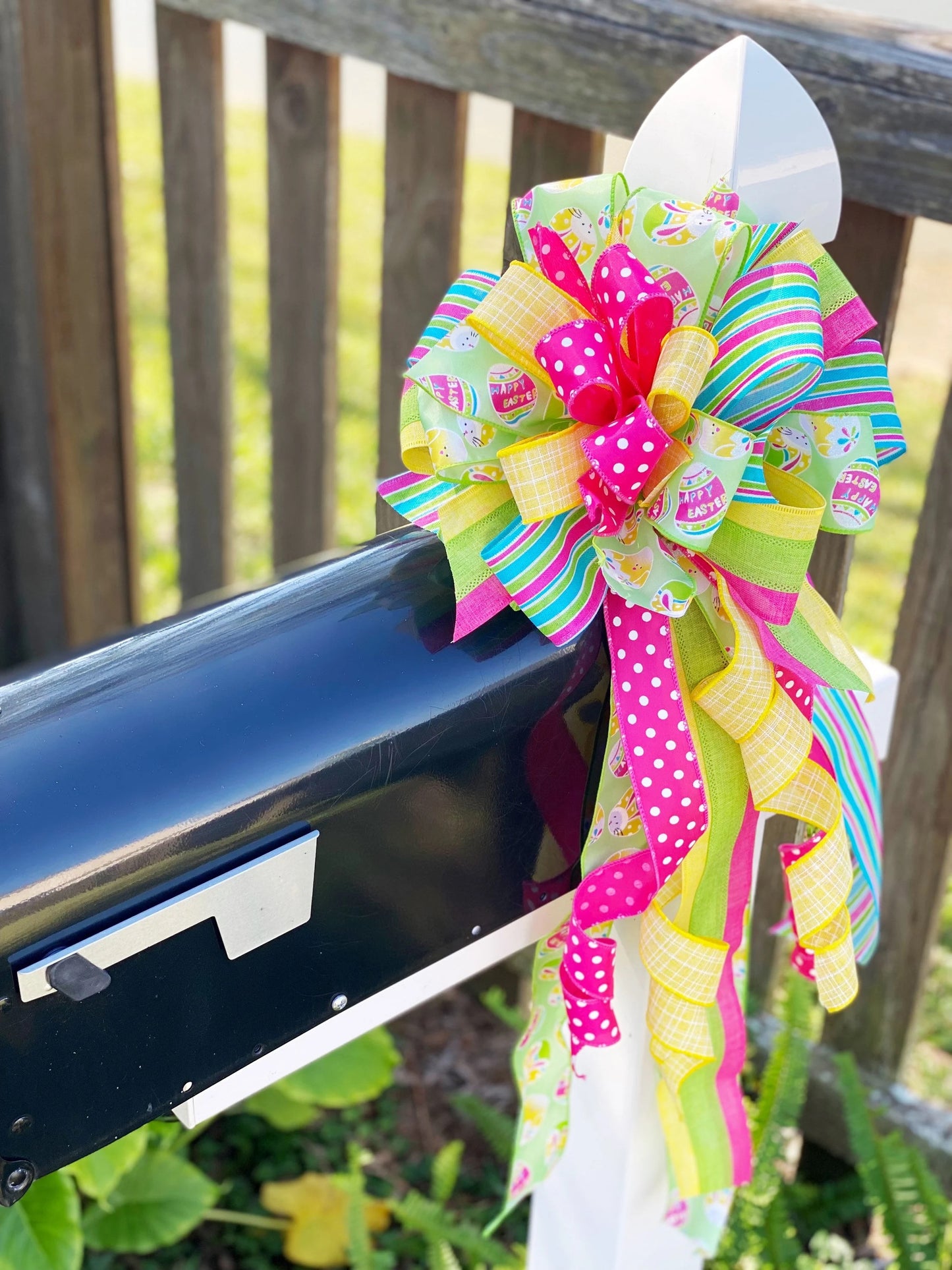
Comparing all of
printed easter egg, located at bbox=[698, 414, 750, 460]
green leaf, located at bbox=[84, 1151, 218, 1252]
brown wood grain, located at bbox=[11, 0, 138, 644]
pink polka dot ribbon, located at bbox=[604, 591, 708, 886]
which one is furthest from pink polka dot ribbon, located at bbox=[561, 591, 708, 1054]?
brown wood grain, located at bbox=[11, 0, 138, 644]

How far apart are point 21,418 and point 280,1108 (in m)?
1.23

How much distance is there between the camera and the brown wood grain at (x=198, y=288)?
1798 millimetres

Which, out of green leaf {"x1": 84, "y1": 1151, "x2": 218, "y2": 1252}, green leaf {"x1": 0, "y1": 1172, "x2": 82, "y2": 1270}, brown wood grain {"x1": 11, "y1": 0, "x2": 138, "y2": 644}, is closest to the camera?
green leaf {"x1": 0, "y1": 1172, "x2": 82, "y2": 1270}

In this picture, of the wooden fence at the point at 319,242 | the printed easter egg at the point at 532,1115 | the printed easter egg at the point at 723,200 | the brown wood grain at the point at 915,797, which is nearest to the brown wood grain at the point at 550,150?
the wooden fence at the point at 319,242

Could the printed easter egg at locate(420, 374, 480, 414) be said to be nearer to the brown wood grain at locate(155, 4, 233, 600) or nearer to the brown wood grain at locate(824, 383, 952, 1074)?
the brown wood grain at locate(824, 383, 952, 1074)

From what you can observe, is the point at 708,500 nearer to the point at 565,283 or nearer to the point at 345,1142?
the point at 565,283

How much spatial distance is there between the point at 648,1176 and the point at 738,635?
0.49m

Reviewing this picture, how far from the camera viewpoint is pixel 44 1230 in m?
1.30

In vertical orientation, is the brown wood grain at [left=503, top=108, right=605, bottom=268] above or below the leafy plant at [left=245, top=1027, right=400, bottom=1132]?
above

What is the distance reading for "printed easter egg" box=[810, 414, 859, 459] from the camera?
30.2 inches

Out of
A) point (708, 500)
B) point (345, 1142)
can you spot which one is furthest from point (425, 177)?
point (345, 1142)

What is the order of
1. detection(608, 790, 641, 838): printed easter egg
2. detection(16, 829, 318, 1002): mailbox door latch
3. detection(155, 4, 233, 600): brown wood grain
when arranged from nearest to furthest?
detection(16, 829, 318, 1002): mailbox door latch, detection(608, 790, 641, 838): printed easter egg, detection(155, 4, 233, 600): brown wood grain

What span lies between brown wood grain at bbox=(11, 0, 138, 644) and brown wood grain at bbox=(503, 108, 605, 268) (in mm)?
775

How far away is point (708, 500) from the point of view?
0.68m
